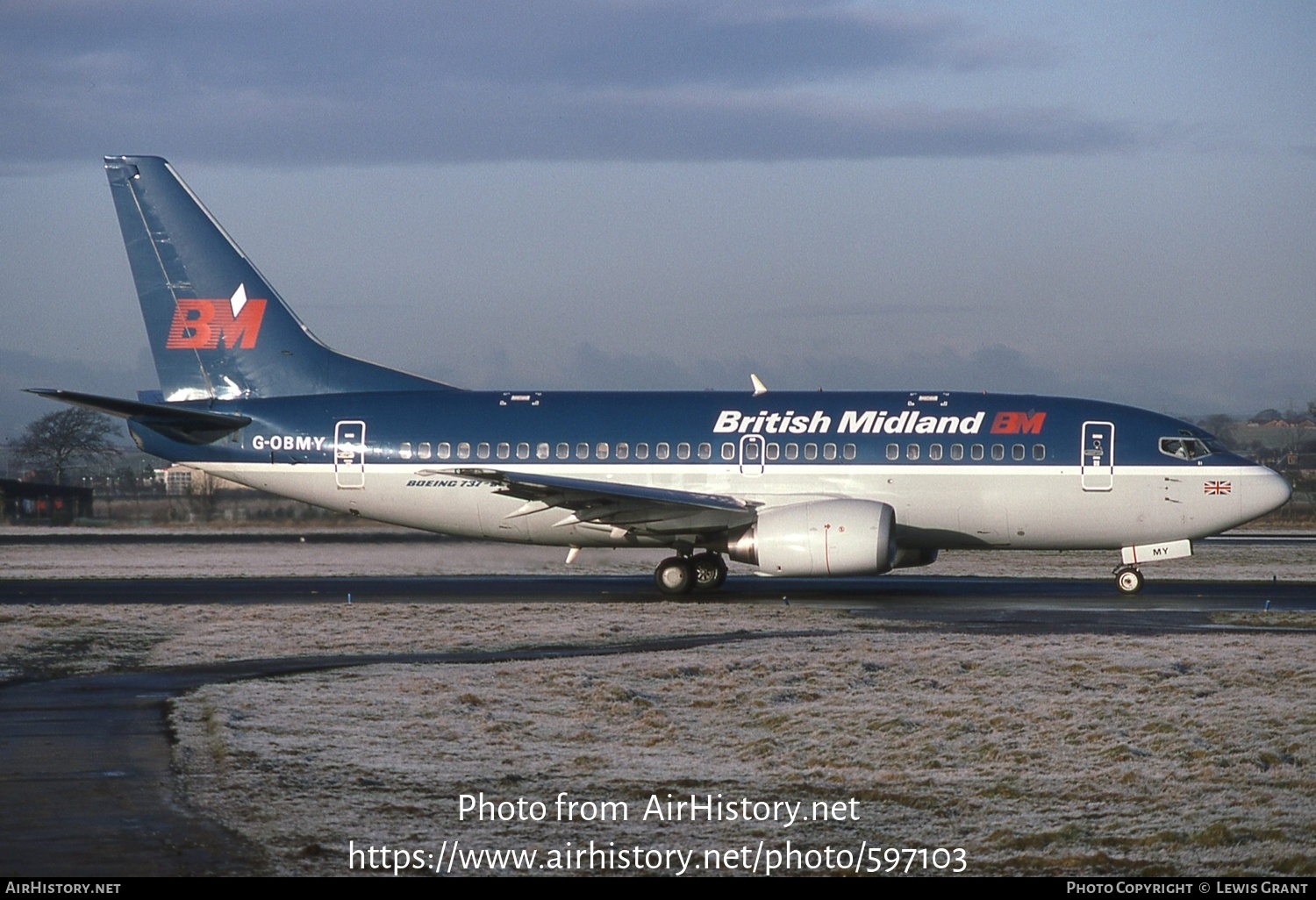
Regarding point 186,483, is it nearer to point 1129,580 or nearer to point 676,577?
point 676,577

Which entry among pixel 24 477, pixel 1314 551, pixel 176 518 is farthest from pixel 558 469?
pixel 24 477

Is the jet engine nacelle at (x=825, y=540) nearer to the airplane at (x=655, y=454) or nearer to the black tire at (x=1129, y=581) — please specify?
the airplane at (x=655, y=454)

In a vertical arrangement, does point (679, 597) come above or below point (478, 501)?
below

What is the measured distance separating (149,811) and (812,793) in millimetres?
4570

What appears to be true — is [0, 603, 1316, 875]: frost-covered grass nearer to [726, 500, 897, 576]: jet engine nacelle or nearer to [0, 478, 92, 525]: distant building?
[726, 500, 897, 576]: jet engine nacelle

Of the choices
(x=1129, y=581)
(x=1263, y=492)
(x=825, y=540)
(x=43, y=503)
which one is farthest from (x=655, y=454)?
(x=43, y=503)

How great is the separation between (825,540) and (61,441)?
75.8m

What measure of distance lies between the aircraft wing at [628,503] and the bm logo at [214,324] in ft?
21.9

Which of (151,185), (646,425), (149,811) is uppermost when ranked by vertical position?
(151,185)

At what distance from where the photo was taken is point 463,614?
21.5 metres

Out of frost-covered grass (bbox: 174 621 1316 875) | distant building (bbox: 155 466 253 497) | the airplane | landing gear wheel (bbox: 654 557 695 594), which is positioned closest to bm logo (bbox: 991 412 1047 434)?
A: the airplane

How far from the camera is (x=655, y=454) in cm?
2628

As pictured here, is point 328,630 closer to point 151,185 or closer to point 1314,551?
point 151,185

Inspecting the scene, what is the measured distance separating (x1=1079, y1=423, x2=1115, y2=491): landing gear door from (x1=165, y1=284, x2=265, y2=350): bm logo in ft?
55.8
